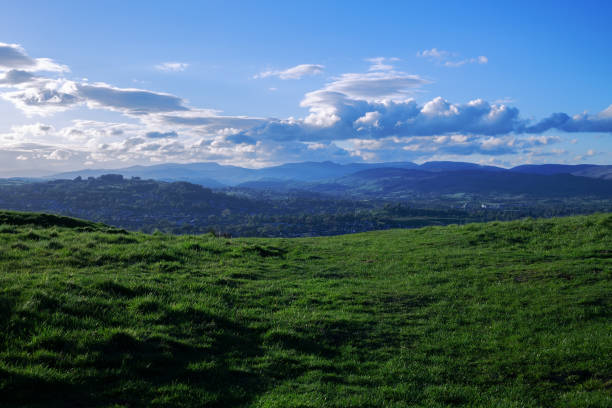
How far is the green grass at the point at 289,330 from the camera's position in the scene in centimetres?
859

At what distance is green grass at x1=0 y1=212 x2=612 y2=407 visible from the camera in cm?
859

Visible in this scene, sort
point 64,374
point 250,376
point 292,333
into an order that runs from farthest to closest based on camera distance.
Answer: point 292,333 → point 250,376 → point 64,374

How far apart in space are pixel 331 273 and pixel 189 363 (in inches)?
486

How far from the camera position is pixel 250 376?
31.1ft

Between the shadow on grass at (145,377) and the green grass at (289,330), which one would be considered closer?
the shadow on grass at (145,377)

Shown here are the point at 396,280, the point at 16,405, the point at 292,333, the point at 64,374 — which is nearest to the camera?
the point at 16,405

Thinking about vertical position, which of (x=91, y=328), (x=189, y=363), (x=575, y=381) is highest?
(x=91, y=328)

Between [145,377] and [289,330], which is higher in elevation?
[145,377]

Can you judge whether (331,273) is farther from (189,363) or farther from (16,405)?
(16,405)

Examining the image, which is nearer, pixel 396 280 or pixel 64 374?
pixel 64 374

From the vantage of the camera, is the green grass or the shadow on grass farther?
the green grass

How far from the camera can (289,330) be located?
479 inches

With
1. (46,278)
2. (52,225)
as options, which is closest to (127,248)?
(46,278)

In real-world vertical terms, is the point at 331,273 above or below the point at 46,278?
below
